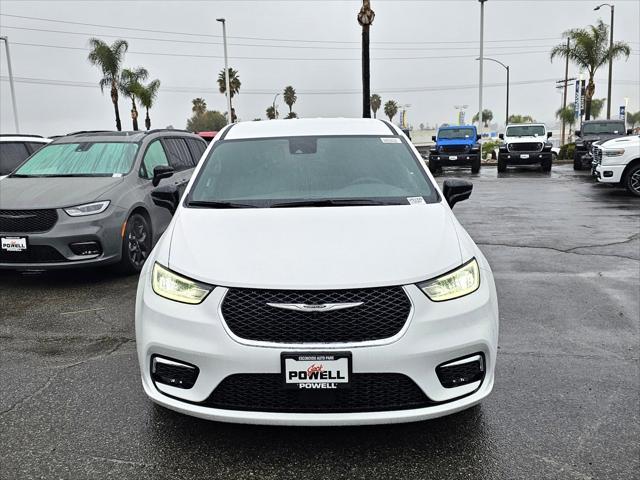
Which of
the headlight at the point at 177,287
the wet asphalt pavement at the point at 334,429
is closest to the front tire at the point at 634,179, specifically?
the wet asphalt pavement at the point at 334,429

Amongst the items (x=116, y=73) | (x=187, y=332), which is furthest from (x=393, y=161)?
(x=116, y=73)

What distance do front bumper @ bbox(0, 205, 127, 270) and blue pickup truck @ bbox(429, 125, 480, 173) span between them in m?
20.7

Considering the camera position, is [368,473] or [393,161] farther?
[393,161]

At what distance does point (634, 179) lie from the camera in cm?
1466

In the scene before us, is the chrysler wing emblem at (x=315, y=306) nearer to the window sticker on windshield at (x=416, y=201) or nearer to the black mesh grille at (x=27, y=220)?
the window sticker on windshield at (x=416, y=201)

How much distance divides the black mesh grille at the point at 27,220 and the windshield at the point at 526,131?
22744 millimetres

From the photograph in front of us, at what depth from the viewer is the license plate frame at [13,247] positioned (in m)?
6.21

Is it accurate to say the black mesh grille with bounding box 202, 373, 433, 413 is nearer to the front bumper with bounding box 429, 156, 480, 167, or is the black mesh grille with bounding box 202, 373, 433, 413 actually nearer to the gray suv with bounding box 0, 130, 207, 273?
the gray suv with bounding box 0, 130, 207, 273

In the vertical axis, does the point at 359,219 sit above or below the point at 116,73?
below

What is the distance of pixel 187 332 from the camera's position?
2854 mm

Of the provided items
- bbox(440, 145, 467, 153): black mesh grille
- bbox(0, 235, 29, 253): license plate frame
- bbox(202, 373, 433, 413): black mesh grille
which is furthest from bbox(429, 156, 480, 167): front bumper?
bbox(202, 373, 433, 413): black mesh grille

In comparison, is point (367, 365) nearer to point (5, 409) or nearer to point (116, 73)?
point (5, 409)

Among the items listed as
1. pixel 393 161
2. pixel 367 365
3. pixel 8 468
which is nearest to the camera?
pixel 367 365

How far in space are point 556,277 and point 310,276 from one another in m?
4.80
